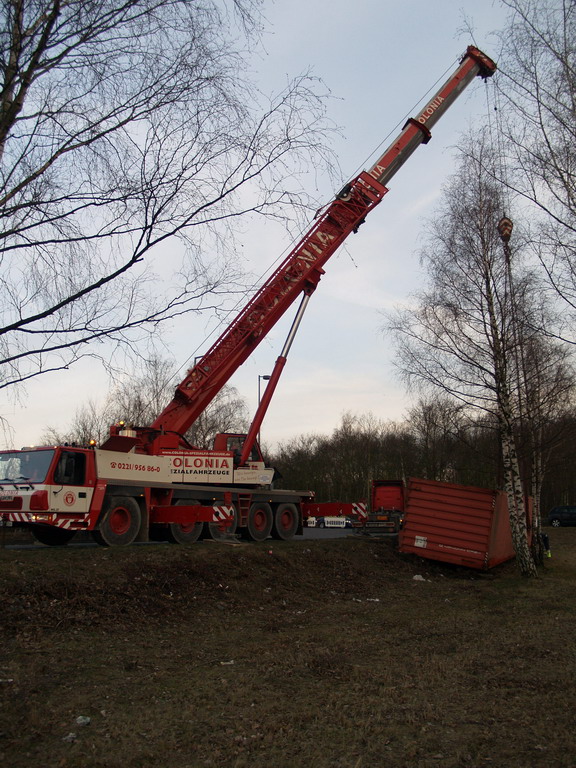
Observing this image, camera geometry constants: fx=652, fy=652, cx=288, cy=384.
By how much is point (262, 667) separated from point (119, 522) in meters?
7.39

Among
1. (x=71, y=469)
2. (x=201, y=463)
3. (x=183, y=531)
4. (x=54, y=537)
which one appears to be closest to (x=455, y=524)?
(x=201, y=463)

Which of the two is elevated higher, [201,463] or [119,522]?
[201,463]

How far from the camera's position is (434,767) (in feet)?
13.9

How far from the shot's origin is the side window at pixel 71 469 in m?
12.2

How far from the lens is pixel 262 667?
22.3 feet

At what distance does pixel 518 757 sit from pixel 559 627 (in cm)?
536

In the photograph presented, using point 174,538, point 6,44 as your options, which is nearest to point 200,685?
point 6,44

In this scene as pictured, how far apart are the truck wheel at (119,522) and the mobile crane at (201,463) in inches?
0.8

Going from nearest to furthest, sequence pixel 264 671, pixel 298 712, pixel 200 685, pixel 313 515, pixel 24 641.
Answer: pixel 298 712
pixel 200 685
pixel 264 671
pixel 24 641
pixel 313 515

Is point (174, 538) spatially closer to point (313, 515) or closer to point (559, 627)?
point (313, 515)

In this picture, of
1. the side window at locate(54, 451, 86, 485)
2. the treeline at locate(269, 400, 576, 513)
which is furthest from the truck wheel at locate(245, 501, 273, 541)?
the treeline at locate(269, 400, 576, 513)

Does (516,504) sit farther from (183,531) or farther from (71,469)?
(71,469)

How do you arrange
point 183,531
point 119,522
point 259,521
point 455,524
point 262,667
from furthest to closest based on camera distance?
point 259,521
point 455,524
point 183,531
point 119,522
point 262,667

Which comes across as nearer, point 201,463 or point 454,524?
point 201,463
